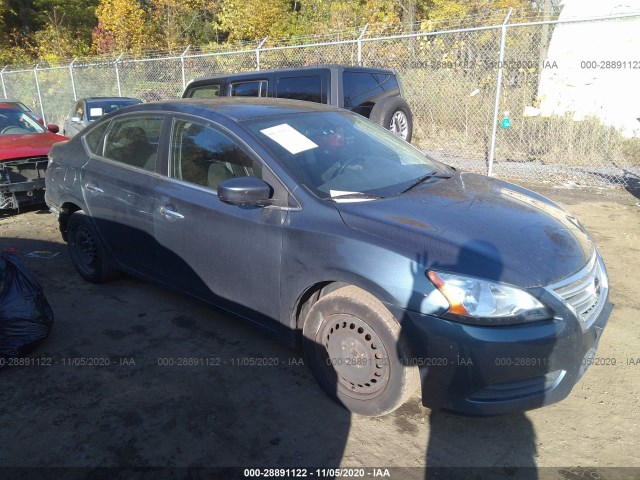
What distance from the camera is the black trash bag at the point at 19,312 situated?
3330 millimetres

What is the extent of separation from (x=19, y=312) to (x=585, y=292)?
3568mm

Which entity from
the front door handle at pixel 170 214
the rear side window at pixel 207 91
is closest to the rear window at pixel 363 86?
the rear side window at pixel 207 91

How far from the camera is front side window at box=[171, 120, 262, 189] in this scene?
3.25 metres

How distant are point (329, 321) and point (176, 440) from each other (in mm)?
1045

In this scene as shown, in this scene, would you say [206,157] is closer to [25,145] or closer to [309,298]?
[309,298]

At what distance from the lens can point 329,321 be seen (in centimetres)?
281

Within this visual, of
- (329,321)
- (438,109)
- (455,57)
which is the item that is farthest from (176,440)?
(455,57)

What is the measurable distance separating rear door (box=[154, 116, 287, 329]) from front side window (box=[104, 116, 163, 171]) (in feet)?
0.81

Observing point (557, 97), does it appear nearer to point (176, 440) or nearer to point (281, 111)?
point (281, 111)

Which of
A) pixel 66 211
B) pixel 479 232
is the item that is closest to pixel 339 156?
pixel 479 232

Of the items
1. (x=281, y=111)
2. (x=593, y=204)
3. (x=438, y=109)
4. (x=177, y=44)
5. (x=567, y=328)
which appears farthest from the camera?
(x=177, y=44)

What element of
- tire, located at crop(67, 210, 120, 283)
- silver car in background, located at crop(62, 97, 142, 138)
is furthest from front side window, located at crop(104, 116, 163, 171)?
silver car in background, located at crop(62, 97, 142, 138)

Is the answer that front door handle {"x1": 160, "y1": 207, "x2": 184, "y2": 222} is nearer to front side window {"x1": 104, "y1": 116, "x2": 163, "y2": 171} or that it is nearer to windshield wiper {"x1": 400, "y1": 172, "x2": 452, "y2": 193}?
front side window {"x1": 104, "y1": 116, "x2": 163, "y2": 171}

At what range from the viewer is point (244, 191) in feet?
9.42
